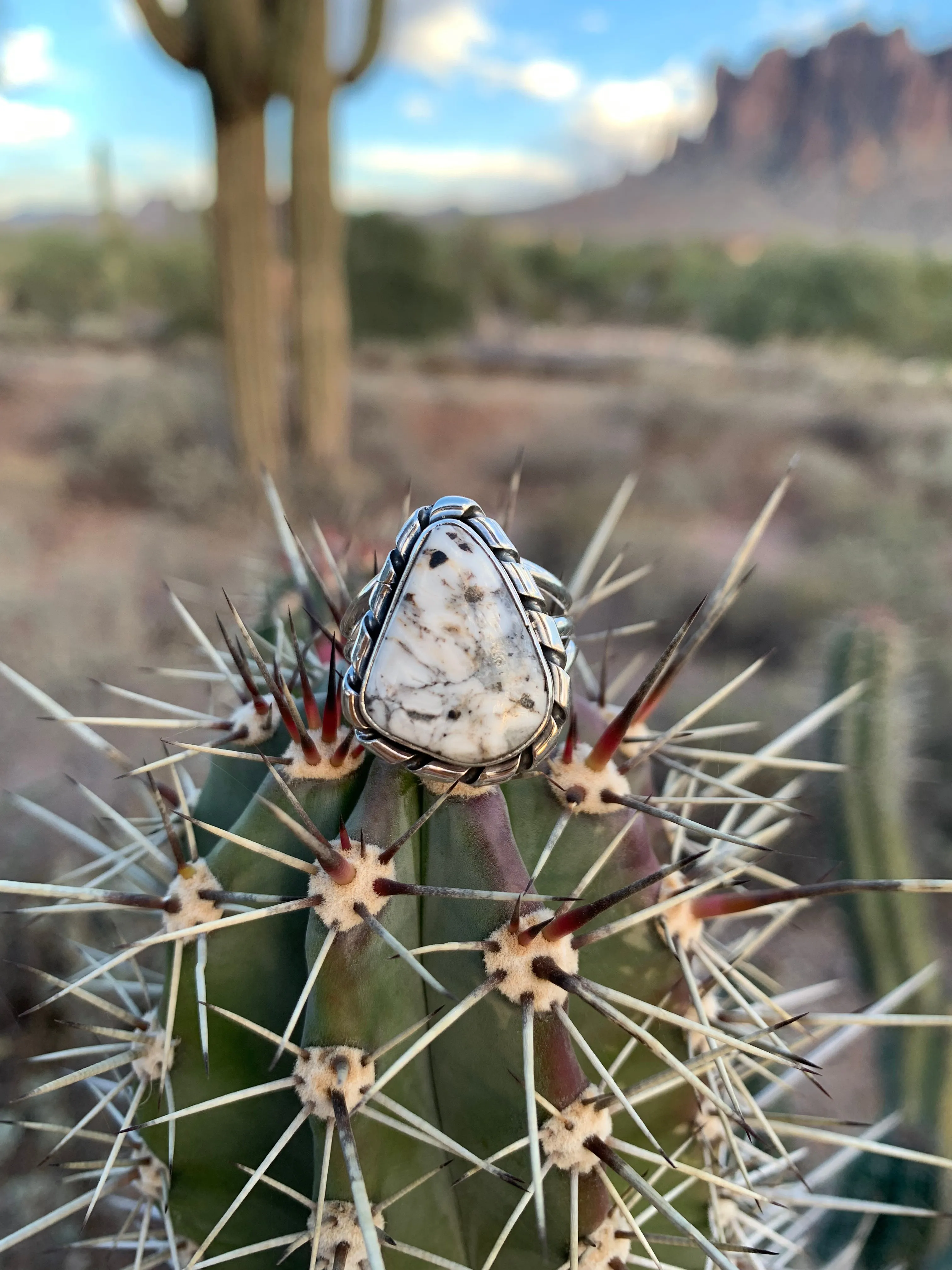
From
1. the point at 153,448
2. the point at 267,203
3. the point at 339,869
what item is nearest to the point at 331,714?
the point at 339,869

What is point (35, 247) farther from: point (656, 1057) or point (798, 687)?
point (656, 1057)

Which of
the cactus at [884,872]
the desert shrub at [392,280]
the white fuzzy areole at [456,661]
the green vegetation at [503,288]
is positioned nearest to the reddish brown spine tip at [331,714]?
the white fuzzy areole at [456,661]

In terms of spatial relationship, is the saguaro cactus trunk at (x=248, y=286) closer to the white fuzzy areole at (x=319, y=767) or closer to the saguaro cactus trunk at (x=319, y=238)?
the saguaro cactus trunk at (x=319, y=238)

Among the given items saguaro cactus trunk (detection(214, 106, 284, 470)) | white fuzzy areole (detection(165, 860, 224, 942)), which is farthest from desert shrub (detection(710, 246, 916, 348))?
white fuzzy areole (detection(165, 860, 224, 942))

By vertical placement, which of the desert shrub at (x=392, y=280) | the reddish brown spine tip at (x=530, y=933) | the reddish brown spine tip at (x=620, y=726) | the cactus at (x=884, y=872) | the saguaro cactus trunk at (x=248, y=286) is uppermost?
the desert shrub at (x=392, y=280)

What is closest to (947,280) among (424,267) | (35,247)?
(424,267)

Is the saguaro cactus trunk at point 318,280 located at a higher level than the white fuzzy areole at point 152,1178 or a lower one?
higher
